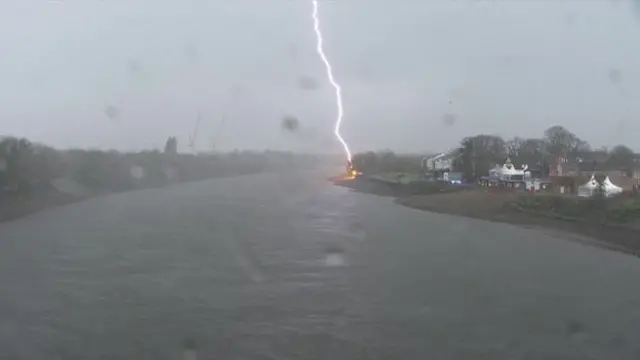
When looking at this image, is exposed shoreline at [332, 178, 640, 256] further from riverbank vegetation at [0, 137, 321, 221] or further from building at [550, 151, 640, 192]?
riverbank vegetation at [0, 137, 321, 221]

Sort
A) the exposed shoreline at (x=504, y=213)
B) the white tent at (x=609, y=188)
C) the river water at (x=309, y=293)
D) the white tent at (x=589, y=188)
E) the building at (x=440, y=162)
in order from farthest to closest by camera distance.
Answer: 1. the building at (x=440, y=162)
2. the white tent at (x=589, y=188)
3. the white tent at (x=609, y=188)
4. the exposed shoreline at (x=504, y=213)
5. the river water at (x=309, y=293)

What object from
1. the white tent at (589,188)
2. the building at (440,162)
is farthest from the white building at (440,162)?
the white tent at (589,188)

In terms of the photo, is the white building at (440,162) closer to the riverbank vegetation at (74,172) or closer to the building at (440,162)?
the building at (440,162)

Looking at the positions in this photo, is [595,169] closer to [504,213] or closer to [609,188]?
[609,188]

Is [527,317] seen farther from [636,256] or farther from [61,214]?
[61,214]

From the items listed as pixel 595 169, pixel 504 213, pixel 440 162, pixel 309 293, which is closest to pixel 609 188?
pixel 504 213
